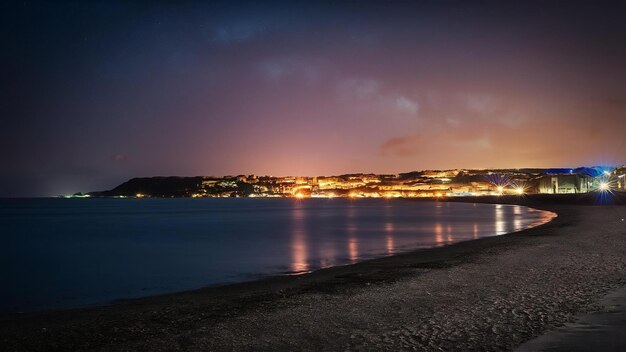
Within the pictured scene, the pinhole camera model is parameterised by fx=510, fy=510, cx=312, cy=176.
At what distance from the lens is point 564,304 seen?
10.8m

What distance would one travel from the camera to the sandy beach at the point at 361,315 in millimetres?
8922

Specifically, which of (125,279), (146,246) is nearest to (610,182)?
(146,246)

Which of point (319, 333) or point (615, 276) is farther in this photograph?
point (615, 276)

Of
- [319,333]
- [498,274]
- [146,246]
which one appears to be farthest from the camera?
[146,246]

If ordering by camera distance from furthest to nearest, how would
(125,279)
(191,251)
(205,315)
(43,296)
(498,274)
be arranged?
(191,251) < (125,279) < (43,296) < (498,274) < (205,315)

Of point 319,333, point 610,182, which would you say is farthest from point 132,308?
point 610,182

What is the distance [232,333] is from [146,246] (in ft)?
104

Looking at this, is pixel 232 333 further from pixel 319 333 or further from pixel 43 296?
pixel 43 296

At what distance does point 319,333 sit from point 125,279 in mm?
15694

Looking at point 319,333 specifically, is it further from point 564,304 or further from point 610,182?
point 610,182

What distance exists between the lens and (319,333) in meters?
9.41

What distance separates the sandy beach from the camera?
8.92 m

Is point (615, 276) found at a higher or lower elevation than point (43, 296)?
higher

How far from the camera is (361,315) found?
10.7 m
